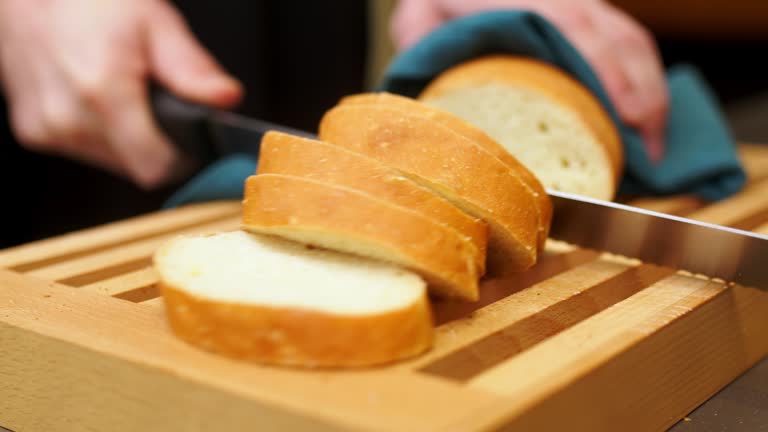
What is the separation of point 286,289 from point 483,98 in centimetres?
91

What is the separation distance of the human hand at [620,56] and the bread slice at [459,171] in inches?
31.9

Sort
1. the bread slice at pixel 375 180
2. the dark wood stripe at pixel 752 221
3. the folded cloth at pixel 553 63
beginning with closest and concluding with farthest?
the bread slice at pixel 375 180, the dark wood stripe at pixel 752 221, the folded cloth at pixel 553 63

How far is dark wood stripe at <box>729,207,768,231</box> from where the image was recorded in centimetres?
169

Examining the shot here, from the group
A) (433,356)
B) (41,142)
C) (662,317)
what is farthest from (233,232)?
(41,142)

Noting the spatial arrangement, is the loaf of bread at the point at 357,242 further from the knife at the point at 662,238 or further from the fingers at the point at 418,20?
the fingers at the point at 418,20

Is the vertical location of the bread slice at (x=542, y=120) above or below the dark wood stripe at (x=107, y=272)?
above

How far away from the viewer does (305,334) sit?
97 centimetres

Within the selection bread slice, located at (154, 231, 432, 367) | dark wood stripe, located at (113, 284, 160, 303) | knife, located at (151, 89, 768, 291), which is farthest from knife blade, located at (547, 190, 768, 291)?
dark wood stripe, located at (113, 284, 160, 303)

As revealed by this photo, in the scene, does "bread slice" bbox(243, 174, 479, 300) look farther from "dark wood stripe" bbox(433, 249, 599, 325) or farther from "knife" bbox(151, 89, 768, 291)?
"knife" bbox(151, 89, 768, 291)

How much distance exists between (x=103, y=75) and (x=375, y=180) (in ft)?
3.64

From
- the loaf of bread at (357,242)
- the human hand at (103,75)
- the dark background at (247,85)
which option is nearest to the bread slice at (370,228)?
the loaf of bread at (357,242)

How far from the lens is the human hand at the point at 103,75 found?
6.74 ft

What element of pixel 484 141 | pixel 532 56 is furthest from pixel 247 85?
pixel 484 141

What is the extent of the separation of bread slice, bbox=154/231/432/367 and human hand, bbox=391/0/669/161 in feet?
3.65
